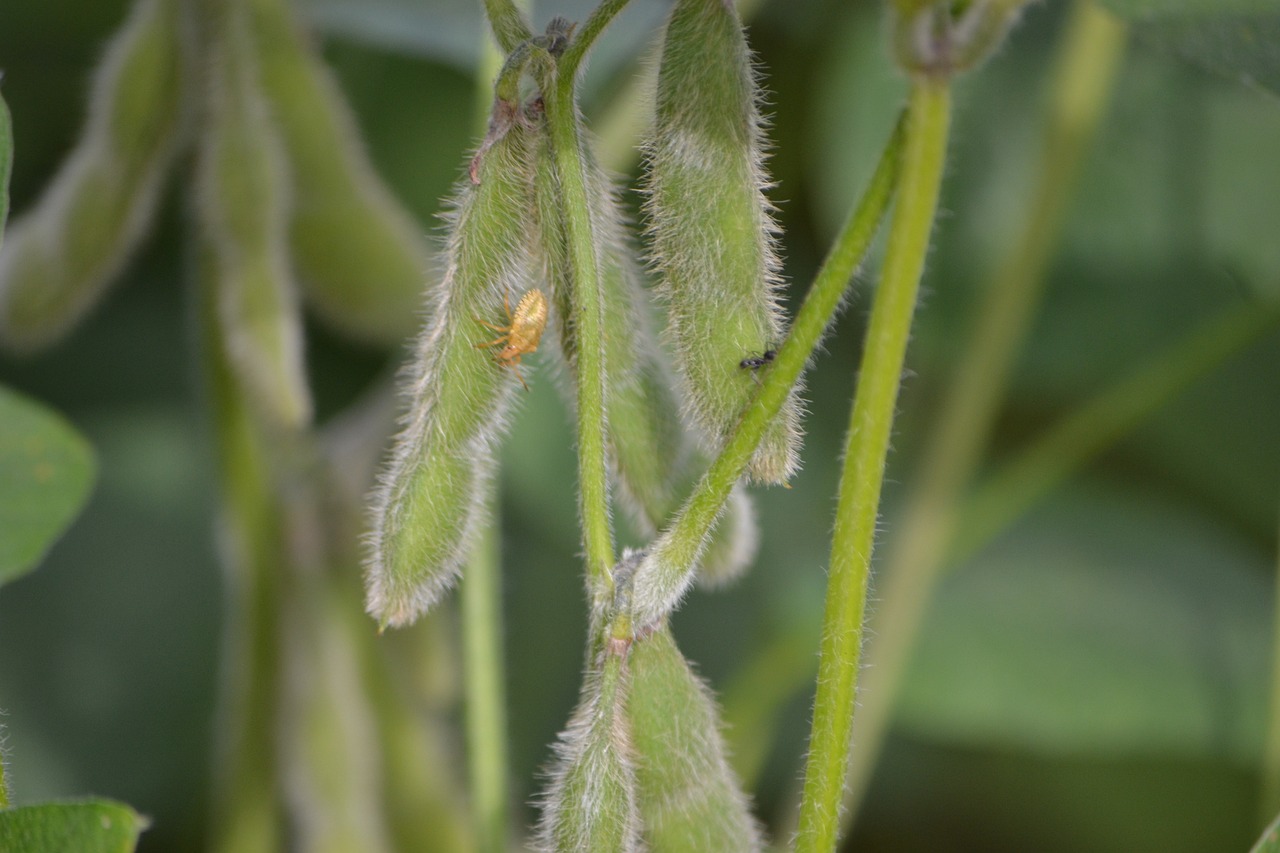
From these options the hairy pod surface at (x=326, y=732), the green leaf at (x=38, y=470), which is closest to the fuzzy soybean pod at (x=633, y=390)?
the green leaf at (x=38, y=470)

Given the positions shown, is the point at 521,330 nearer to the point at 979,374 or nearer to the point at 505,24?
the point at 505,24

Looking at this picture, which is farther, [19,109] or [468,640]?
[19,109]

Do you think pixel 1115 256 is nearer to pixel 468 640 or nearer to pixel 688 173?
pixel 468 640

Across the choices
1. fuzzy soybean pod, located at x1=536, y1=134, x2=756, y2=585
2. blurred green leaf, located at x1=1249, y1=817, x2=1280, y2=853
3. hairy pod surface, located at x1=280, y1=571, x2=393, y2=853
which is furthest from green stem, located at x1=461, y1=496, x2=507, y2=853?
blurred green leaf, located at x1=1249, y1=817, x2=1280, y2=853

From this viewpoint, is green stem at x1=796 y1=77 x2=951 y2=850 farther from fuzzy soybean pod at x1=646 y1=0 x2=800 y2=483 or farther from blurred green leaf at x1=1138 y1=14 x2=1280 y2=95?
blurred green leaf at x1=1138 y1=14 x2=1280 y2=95

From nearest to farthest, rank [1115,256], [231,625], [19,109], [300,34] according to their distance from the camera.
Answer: [300,34], [231,625], [1115,256], [19,109]

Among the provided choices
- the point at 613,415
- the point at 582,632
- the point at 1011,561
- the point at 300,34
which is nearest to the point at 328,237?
the point at 300,34
